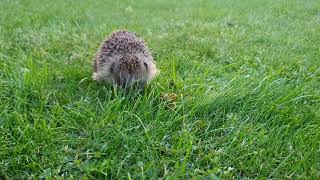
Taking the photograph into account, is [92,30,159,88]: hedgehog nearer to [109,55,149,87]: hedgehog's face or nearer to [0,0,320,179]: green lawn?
[109,55,149,87]: hedgehog's face

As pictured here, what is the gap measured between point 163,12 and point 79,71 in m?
5.24

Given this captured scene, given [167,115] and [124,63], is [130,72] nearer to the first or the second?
[124,63]

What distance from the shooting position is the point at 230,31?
689cm

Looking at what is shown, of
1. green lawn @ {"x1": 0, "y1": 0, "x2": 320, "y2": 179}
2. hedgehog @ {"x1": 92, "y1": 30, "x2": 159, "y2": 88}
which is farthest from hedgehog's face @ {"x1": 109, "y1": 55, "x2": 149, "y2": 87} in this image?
green lawn @ {"x1": 0, "y1": 0, "x2": 320, "y2": 179}

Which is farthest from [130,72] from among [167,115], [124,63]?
[167,115]

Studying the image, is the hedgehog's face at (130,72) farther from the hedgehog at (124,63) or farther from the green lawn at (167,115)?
the green lawn at (167,115)

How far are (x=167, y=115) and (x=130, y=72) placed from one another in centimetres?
70

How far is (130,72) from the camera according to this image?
3961 mm

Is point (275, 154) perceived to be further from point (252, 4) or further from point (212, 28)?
Result: point (252, 4)

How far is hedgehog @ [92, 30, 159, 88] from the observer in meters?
3.96

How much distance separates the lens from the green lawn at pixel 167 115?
2969mm

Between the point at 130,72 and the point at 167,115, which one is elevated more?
the point at 130,72

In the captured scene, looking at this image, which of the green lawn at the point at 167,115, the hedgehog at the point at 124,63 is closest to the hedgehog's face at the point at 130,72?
the hedgehog at the point at 124,63

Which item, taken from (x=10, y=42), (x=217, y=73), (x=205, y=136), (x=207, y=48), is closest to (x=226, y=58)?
(x=207, y=48)
